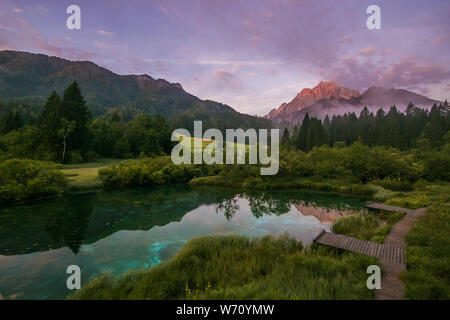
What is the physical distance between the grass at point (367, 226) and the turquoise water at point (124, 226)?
1250 millimetres

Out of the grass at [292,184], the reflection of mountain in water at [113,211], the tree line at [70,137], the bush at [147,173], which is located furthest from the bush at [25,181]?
the tree line at [70,137]

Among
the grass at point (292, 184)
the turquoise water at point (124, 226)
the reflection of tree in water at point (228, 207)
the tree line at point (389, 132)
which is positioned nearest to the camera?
the turquoise water at point (124, 226)

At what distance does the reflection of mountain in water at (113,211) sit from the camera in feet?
34.7

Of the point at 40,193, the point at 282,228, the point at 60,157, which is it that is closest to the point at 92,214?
the point at 40,193

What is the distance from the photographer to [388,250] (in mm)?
7559

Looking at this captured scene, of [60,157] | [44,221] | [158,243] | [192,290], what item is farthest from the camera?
[60,157]

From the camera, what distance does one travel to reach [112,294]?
548 centimetres

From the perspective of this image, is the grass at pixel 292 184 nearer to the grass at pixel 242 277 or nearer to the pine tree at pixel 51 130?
the grass at pixel 242 277

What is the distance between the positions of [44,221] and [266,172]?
20.6m

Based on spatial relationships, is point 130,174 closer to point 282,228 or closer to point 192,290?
point 282,228

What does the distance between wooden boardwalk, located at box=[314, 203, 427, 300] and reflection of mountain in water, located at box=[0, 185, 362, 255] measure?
18.1 ft

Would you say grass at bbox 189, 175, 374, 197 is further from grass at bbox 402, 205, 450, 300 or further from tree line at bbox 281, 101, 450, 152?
tree line at bbox 281, 101, 450, 152

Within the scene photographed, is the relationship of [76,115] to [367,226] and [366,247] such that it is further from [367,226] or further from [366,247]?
[366,247]

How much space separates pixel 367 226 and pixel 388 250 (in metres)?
4.09
